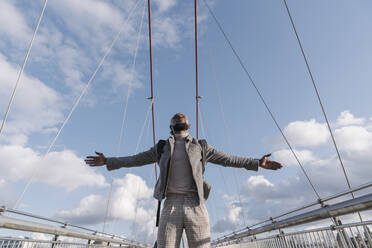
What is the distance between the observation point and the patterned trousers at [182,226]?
6.35 ft

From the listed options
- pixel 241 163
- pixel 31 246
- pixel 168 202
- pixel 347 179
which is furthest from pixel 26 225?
pixel 347 179

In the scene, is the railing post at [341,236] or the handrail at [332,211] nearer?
the handrail at [332,211]

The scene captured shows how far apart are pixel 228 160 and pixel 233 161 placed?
5 centimetres

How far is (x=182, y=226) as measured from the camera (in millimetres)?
1978

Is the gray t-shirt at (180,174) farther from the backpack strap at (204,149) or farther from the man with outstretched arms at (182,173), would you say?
the backpack strap at (204,149)

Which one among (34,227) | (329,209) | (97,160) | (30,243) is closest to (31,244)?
(30,243)

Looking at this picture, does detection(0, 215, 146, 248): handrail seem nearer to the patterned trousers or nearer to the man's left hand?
the patterned trousers

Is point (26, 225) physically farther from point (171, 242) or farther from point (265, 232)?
point (265, 232)

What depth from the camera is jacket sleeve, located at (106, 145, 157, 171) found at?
95.2 inches

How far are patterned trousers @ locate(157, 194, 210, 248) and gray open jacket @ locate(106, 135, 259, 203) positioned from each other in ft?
0.63

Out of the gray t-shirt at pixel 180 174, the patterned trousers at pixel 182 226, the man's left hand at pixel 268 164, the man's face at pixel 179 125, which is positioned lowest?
the patterned trousers at pixel 182 226

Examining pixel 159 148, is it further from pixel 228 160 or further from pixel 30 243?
pixel 30 243

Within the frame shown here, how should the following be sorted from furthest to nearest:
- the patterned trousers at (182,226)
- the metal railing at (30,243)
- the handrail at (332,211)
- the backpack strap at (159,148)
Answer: the metal railing at (30,243), the backpack strap at (159,148), the patterned trousers at (182,226), the handrail at (332,211)

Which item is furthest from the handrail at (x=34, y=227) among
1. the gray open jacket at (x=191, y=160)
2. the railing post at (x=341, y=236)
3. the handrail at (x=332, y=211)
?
the railing post at (x=341, y=236)
